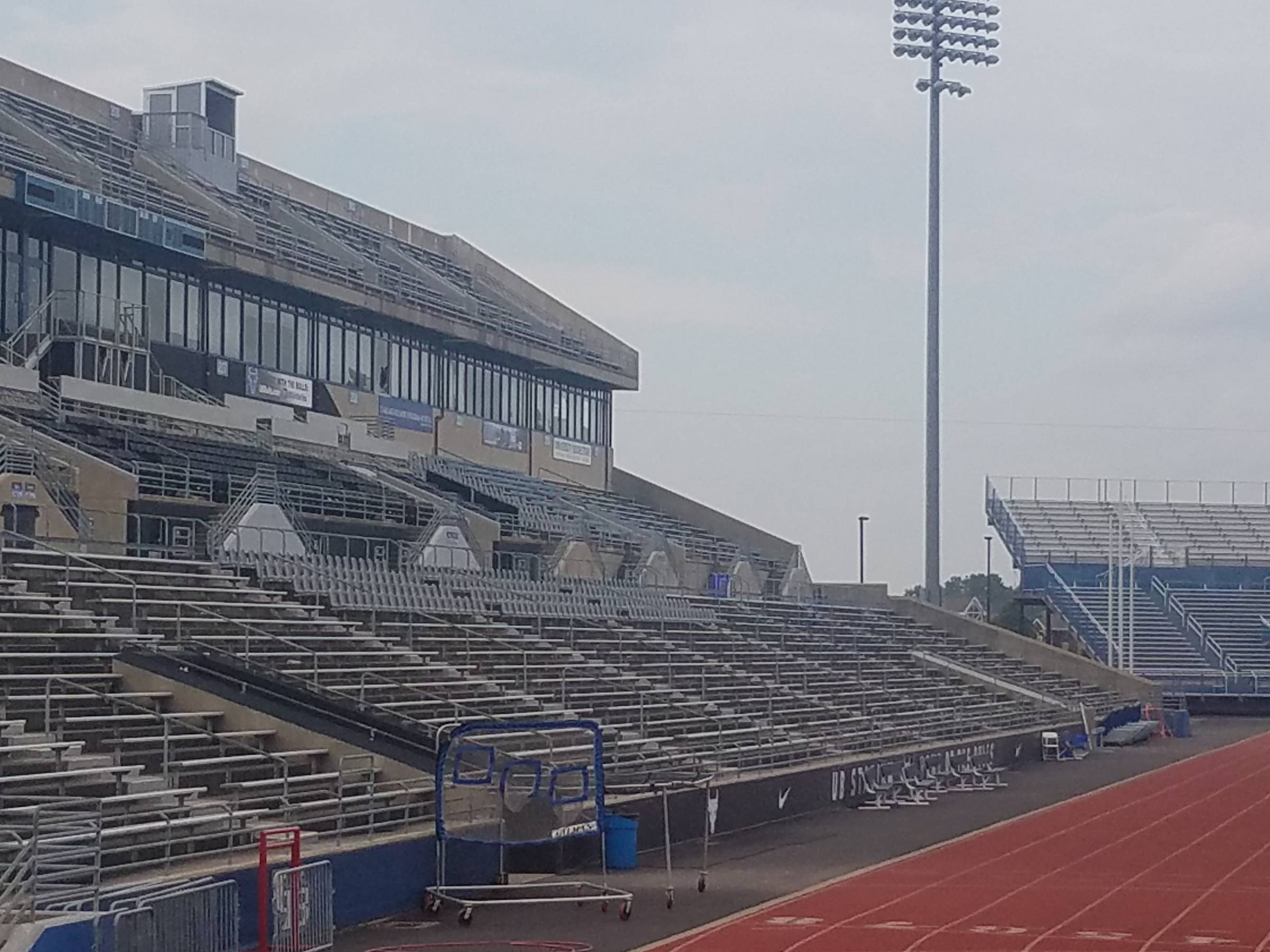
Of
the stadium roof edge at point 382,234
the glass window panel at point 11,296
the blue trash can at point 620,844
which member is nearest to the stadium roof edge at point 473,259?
the stadium roof edge at point 382,234

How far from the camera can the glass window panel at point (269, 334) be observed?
4134 cm

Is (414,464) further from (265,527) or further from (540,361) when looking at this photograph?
(265,527)

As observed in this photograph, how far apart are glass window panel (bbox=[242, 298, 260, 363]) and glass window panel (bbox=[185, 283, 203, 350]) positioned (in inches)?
62.6

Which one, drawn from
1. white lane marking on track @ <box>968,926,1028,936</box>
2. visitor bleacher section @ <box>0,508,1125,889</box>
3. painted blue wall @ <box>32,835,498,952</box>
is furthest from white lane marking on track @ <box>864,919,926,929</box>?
visitor bleacher section @ <box>0,508,1125,889</box>

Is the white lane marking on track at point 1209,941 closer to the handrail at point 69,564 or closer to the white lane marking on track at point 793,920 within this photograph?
the white lane marking on track at point 793,920

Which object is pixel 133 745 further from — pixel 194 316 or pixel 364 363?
pixel 364 363

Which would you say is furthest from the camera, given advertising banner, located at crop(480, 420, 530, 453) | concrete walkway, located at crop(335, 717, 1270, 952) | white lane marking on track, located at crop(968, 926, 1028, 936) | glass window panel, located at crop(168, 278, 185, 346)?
advertising banner, located at crop(480, 420, 530, 453)

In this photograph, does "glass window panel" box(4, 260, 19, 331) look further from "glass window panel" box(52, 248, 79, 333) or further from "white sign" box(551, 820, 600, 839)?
"white sign" box(551, 820, 600, 839)

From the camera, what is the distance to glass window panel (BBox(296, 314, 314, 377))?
42656 millimetres

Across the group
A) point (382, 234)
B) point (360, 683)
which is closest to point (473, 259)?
point (382, 234)

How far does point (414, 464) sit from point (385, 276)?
573 cm

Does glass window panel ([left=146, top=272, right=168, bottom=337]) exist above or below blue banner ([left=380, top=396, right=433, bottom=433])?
above

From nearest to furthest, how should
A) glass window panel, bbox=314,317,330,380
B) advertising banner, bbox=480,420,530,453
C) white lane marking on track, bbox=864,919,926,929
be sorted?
white lane marking on track, bbox=864,919,926,929
glass window panel, bbox=314,317,330,380
advertising banner, bbox=480,420,530,453

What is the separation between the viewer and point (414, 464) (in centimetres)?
4419
